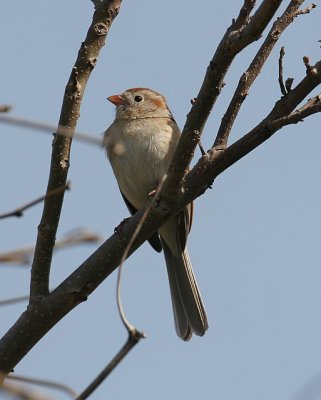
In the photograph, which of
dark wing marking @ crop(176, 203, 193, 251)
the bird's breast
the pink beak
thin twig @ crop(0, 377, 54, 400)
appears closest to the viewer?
thin twig @ crop(0, 377, 54, 400)

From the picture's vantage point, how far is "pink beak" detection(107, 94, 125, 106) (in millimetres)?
6781

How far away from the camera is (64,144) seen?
341 centimetres

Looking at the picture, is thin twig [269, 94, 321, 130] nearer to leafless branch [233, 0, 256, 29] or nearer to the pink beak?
leafless branch [233, 0, 256, 29]

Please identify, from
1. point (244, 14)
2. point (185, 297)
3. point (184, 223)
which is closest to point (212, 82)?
point (244, 14)

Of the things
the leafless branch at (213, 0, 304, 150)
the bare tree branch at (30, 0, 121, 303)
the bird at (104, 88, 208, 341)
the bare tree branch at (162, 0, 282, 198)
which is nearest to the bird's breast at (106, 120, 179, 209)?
the bird at (104, 88, 208, 341)

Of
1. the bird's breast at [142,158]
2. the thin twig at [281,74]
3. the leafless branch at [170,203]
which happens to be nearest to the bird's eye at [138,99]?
the bird's breast at [142,158]

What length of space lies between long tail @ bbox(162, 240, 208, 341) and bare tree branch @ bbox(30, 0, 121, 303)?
2510mm

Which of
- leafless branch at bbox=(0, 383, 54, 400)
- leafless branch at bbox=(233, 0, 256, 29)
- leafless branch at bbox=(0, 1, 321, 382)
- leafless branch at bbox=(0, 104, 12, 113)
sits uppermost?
leafless branch at bbox=(233, 0, 256, 29)

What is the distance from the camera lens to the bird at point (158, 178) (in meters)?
5.71

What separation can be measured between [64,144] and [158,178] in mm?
2278

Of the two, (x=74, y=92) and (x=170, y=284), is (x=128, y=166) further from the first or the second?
(x=74, y=92)

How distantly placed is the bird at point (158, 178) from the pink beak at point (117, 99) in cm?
7

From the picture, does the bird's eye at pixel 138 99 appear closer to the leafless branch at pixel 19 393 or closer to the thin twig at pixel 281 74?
the thin twig at pixel 281 74

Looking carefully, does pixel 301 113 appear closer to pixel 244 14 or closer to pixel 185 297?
pixel 244 14
